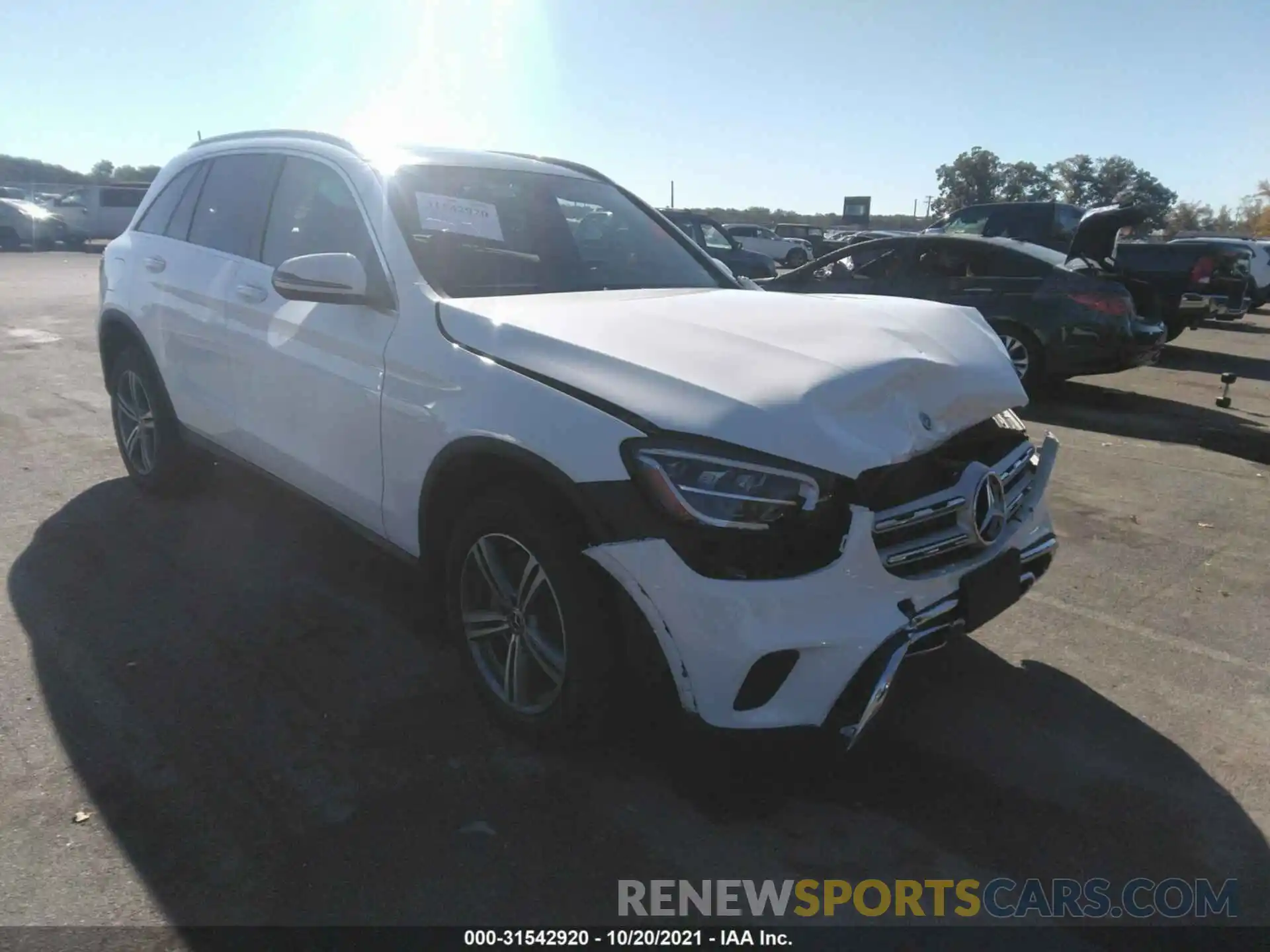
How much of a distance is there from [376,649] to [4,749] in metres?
1.21

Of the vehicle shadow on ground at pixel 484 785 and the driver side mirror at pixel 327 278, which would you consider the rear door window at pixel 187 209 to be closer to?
the driver side mirror at pixel 327 278

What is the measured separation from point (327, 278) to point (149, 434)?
2.66m

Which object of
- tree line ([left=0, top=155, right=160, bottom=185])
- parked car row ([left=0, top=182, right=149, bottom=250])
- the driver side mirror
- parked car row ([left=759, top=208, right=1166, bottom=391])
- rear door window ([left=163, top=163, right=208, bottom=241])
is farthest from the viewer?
tree line ([left=0, top=155, right=160, bottom=185])

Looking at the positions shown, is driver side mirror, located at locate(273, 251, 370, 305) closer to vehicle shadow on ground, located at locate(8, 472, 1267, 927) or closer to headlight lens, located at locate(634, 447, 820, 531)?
vehicle shadow on ground, located at locate(8, 472, 1267, 927)

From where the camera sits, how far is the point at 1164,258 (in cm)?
1382

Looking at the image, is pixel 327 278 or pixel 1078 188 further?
pixel 1078 188

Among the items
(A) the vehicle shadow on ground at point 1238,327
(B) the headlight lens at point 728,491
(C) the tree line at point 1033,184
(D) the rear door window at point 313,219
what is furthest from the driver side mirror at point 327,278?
(C) the tree line at point 1033,184

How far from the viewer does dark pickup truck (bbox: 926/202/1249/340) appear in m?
12.7

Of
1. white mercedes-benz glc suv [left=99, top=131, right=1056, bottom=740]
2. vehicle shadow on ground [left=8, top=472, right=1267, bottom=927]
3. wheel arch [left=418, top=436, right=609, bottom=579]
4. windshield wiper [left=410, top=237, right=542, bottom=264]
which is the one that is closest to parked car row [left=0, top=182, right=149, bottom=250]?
white mercedes-benz glc suv [left=99, top=131, right=1056, bottom=740]

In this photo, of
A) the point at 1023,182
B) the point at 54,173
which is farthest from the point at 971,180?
the point at 54,173

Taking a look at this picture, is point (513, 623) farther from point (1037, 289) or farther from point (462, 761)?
point (1037, 289)

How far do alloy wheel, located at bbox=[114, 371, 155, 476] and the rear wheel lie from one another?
271 inches

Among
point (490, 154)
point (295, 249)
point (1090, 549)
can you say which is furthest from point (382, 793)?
point (1090, 549)

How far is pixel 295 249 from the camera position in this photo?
4.08 m
